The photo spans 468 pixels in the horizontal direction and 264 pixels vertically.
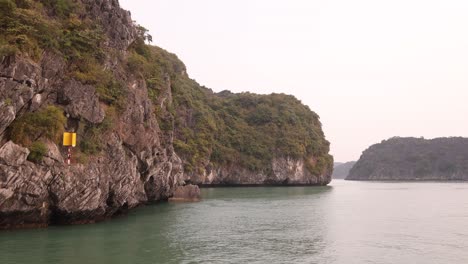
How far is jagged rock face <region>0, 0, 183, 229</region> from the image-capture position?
71.2 ft

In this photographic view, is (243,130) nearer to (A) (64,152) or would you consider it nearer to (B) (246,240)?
(A) (64,152)

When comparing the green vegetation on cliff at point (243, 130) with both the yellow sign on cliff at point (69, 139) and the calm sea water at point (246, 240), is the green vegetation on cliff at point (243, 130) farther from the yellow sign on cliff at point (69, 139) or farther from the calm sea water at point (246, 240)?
the yellow sign on cliff at point (69, 139)

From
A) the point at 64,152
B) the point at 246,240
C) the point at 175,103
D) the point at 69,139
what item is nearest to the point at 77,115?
the point at 69,139

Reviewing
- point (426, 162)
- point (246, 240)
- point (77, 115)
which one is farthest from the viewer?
point (426, 162)

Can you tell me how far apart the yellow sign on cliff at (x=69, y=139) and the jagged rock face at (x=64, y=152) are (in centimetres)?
51

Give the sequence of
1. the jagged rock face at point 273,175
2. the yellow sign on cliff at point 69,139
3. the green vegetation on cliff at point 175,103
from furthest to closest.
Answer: the jagged rock face at point 273,175 < the green vegetation on cliff at point 175,103 < the yellow sign on cliff at point 69,139

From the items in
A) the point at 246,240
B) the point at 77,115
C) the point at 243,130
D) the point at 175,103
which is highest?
the point at 175,103

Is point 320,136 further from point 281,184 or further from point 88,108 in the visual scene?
point 88,108

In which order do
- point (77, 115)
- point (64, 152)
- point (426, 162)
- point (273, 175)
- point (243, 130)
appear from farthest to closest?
point (426, 162), point (243, 130), point (273, 175), point (77, 115), point (64, 152)

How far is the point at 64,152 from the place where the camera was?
82.2ft

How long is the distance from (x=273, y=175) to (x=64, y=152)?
72550 millimetres

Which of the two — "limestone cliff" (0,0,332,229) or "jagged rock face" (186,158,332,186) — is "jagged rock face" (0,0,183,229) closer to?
"limestone cliff" (0,0,332,229)

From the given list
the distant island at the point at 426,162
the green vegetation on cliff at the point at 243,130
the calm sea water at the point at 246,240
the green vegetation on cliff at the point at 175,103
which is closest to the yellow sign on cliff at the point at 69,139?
the green vegetation on cliff at the point at 175,103

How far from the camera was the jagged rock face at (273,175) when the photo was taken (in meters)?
89.7
